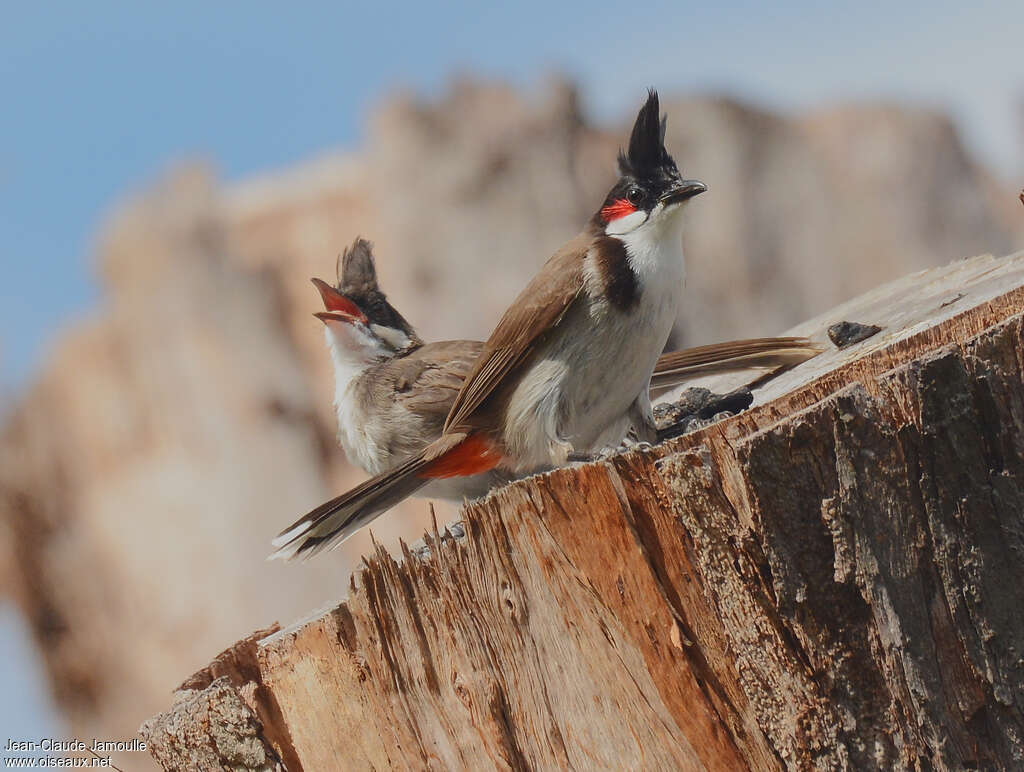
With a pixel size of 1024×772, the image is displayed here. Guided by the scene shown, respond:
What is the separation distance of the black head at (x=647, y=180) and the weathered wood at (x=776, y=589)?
4.06ft

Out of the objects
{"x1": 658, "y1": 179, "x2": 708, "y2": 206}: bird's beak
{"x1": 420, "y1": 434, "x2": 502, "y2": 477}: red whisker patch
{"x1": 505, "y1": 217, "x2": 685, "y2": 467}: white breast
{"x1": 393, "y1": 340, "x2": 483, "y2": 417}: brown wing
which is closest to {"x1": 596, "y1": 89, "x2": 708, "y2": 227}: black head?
{"x1": 658, "y1": 179, "x2": 708, "y2": 206}: bird's beak

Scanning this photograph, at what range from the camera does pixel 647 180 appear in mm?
3664

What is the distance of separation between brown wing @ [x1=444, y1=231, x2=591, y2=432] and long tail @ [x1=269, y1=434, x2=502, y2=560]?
0.27 ft

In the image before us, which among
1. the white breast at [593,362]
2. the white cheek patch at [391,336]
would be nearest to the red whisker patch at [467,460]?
the white breast at [593,362]

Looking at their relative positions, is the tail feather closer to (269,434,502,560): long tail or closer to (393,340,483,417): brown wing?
(269,434,502,560): long tail

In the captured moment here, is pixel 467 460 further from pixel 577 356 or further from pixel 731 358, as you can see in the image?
pixel 731 358

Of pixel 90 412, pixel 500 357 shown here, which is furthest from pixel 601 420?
pixel 90 412

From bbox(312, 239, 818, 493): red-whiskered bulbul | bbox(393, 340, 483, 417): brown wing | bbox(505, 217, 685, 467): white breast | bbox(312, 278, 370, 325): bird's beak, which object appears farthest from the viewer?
bbox(312, 278, 370, 325): bird's beak

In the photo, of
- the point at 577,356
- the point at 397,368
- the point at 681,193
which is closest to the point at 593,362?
the point at 577,356

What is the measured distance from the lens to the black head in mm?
3582

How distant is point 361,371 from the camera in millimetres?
4656

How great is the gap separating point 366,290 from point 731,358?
163cm

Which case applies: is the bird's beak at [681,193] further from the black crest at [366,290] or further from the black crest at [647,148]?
the black crest at [366,290]

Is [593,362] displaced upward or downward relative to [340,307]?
downward
